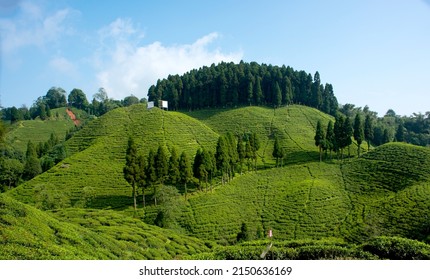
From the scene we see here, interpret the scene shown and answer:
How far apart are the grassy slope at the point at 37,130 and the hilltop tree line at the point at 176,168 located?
2291 inches

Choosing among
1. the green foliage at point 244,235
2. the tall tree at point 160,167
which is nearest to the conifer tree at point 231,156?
the tall tree at point 160,167

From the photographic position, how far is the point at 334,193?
49.5 metres

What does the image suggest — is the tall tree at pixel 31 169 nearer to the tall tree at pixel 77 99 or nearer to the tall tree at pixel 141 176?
the tall tree at pixel 141 176

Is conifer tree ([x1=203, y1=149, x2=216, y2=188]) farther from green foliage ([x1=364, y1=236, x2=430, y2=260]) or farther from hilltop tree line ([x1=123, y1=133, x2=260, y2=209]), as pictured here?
green foliage ([x1=364, y1=236, x2=430, y2=260])

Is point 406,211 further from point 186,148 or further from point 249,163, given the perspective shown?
point 186,148

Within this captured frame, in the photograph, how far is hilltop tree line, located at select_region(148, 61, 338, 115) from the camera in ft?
347

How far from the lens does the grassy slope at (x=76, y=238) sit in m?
14.4

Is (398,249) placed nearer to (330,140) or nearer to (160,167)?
(160,167)

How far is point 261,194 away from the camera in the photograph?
50.9 m

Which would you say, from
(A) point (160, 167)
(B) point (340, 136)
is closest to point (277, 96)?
(B) point (340, 136)

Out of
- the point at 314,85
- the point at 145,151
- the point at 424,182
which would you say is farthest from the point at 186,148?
the point at 314,85

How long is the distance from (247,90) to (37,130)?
220 feet

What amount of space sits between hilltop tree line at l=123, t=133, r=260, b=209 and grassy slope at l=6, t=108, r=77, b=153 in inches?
2291

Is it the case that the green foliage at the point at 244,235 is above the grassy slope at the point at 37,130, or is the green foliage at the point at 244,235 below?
below
